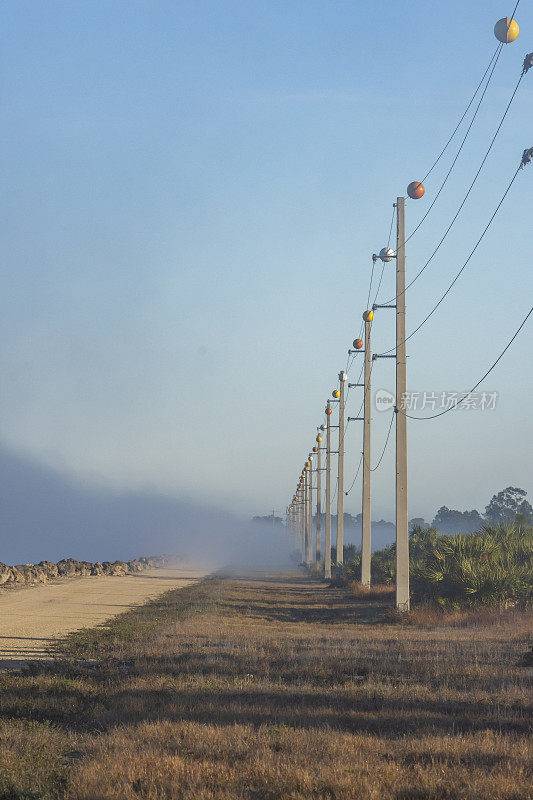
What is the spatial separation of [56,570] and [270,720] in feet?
183

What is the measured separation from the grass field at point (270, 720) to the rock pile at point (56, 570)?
33498 millimetres

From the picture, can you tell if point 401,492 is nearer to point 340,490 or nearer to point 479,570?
point 479,570

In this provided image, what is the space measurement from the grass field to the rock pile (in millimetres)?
33498

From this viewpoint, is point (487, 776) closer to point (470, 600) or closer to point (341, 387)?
point (470, 600)

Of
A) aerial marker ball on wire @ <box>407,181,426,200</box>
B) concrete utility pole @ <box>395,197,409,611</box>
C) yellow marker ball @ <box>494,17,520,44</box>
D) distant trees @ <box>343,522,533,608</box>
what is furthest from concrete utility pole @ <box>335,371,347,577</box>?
yellow marker ball @ <box>494,17,520,44</box>

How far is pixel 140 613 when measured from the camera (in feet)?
85.9

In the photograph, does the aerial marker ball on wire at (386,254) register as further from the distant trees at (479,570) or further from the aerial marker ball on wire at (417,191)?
the distant trees at (479,570)

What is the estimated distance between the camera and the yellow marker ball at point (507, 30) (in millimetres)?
12805

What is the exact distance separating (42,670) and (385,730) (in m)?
6.14

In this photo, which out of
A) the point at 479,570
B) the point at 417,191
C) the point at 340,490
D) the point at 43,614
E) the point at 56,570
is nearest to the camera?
the point at 417,191

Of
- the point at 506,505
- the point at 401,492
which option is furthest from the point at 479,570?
the point at 506,505

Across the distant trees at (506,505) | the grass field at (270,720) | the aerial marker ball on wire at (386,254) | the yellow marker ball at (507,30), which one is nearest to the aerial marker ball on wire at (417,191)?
the aerial marker ball on wire at (386,254)

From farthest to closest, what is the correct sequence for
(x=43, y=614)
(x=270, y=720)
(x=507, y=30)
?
(x=43, y=614) → (x=507, y=30) → (x=270, y=720)

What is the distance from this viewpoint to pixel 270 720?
28.9 feet
